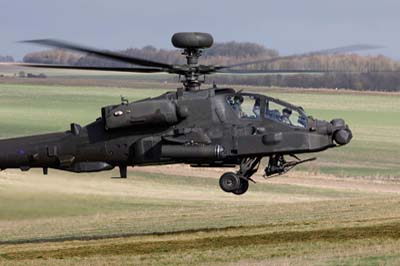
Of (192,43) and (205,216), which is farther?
(205,216)

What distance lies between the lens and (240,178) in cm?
2592

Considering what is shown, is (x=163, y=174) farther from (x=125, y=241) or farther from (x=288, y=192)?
(x=125, y=241)

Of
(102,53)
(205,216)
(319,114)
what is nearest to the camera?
(102,53)

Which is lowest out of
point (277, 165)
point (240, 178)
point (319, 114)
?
point (319, 114)

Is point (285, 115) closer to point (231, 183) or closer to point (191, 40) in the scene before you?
point (231, 183)

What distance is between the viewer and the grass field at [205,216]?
23.3 meters

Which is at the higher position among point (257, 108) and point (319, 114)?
point (257, 108)

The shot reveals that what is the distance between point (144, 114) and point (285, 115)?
309cm

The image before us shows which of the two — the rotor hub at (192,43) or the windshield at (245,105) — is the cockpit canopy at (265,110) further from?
the rotor hub at (192,43)

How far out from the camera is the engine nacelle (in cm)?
2584

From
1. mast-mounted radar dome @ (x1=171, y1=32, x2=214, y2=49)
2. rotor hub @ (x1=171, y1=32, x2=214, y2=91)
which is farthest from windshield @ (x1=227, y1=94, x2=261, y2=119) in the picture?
mast-mounted radar dome @ (x1=171, y1=32, x2=214, y2=49)

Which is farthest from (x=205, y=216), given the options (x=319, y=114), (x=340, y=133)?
(x=319, y=114)

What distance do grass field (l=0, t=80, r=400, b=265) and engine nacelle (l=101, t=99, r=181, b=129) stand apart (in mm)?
2653

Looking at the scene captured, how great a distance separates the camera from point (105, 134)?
26.9m
